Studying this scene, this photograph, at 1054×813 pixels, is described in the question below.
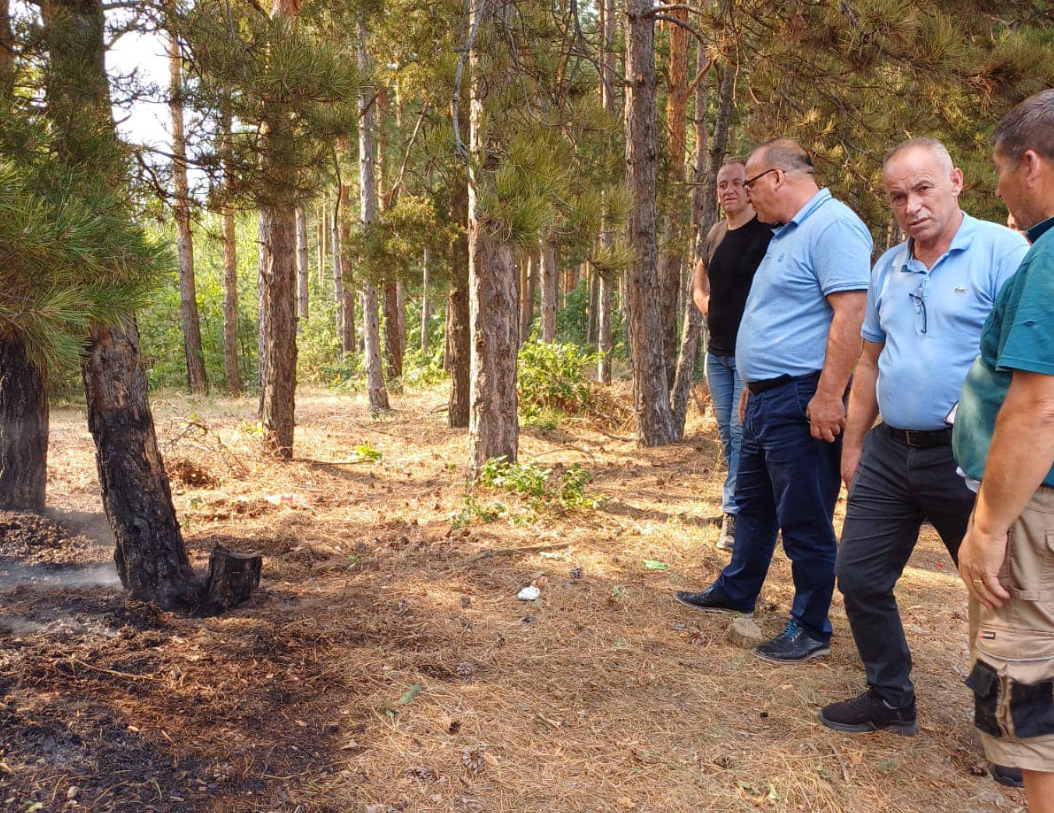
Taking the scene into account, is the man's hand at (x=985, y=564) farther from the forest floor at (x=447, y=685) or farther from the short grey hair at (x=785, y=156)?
the short grey hair at (x=785, y=156)

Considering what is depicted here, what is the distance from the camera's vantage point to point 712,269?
15.0 ft

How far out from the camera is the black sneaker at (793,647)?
3.72 metres

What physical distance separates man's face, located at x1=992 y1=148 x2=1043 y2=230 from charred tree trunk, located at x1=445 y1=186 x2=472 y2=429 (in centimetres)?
756

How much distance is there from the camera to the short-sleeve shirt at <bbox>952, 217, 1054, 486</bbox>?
6.16 ft

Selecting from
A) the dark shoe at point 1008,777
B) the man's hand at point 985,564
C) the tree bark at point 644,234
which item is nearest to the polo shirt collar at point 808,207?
the man's hand at point 985,564

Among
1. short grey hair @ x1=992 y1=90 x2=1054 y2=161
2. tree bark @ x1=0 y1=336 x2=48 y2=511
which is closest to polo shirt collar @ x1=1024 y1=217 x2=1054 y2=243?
short grey hair @ x1=992 y1=90 x2=1054 y2=161

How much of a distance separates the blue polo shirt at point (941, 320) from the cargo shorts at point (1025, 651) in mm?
764

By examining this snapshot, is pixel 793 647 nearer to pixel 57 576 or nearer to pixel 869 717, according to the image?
pixel 869 717

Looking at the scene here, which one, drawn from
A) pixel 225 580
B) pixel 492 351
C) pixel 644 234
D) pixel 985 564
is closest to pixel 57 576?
pixel 225 580

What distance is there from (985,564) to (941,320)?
41.1 inches

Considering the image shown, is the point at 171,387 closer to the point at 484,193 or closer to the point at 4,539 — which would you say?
the point at 4,539

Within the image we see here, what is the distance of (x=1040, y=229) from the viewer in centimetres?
202

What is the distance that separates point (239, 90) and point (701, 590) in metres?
3.84

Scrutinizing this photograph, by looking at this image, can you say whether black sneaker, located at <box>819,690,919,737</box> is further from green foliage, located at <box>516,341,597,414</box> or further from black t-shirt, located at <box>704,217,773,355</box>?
green foliage, located at <box>516,341,597,414</box>
